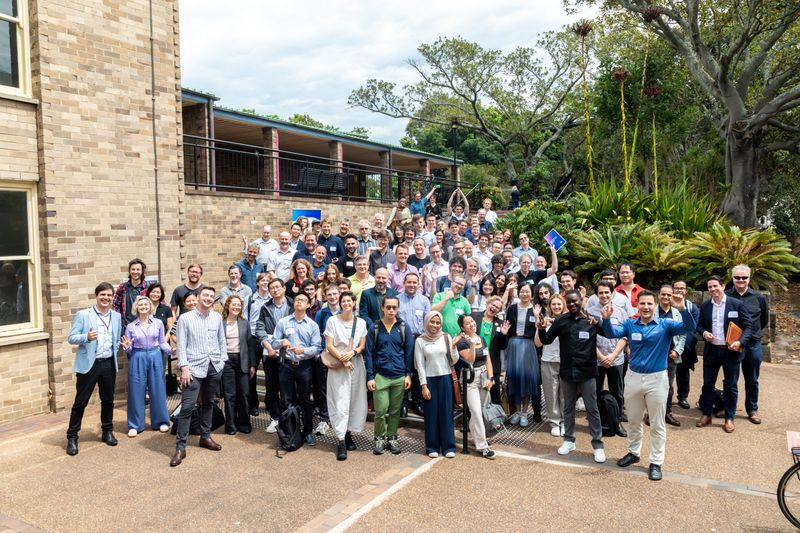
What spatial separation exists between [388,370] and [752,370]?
15.2 ft

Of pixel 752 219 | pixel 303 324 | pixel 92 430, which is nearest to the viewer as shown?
pixel 303 324

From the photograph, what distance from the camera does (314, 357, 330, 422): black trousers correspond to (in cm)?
734

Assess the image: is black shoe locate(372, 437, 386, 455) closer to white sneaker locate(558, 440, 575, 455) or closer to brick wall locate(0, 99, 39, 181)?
white sneaker locate(558, 440, 575, 455)

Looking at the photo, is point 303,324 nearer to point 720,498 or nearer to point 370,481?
point 370,481

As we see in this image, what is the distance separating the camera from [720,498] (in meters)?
5.24

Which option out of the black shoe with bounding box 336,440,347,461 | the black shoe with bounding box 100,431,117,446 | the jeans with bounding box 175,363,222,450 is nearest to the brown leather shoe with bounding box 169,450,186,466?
the jeans with bounding box 175,363,222,450

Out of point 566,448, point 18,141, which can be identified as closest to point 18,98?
point 18,141

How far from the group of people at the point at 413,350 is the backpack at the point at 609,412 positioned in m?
0.05

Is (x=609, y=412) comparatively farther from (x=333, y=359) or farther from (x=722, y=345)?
(x=333, y=359)

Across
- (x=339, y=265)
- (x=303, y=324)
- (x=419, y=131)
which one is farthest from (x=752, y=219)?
(x=419, y=131)

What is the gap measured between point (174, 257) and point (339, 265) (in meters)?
2.75

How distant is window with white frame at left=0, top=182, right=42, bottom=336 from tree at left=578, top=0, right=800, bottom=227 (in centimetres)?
1490

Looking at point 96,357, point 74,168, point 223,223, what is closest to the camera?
point 96,357

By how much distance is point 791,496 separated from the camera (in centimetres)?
507
